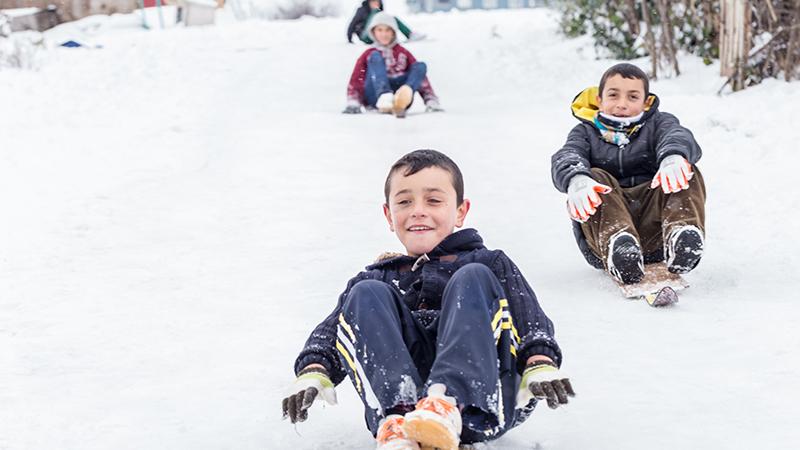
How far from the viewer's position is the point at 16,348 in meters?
3.43

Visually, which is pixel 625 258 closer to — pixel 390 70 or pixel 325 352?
pixel 325 352

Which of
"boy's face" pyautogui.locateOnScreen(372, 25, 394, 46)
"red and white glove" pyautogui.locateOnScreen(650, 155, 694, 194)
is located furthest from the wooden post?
"red and white glove" pyautogui.locateOnScreen(650, 155, 694, 194)

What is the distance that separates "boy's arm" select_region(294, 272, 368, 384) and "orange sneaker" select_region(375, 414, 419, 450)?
12.9 inches

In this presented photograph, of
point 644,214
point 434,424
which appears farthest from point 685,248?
point 434,424

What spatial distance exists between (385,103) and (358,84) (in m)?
0.39

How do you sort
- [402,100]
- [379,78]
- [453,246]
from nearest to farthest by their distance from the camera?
[453,246], [402,100], [379,78]

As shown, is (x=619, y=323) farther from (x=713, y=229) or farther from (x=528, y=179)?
(x=528, y=179)

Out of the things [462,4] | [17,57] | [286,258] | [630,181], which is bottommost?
[462,4]

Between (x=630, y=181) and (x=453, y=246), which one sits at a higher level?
(x=453, y=246)

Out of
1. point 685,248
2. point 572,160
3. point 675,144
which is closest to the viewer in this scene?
point 685,248

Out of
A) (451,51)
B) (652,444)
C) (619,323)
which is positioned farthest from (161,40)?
(652,444)

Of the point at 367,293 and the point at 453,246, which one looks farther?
the point at 453,246

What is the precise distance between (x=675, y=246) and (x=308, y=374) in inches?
74.5

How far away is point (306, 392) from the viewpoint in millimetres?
2311
